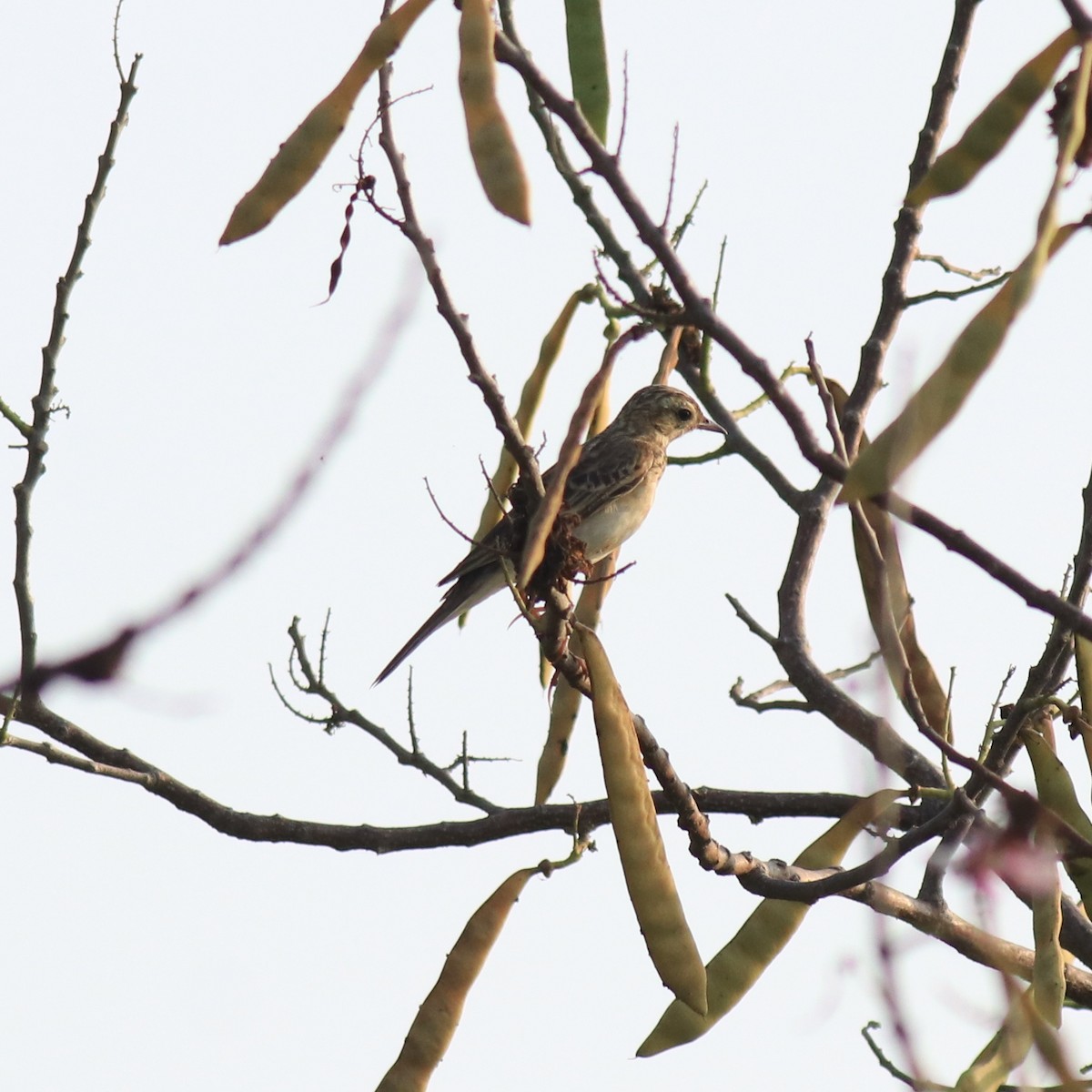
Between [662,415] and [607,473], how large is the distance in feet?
3.70

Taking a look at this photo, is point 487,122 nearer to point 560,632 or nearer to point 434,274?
point 434,274

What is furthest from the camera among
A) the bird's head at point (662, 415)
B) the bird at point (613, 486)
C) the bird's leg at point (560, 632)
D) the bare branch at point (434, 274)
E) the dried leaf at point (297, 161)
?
the bird's head at point (662, 415)

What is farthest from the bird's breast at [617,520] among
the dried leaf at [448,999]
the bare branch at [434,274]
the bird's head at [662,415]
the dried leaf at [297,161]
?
the dried leaf at [297,161]

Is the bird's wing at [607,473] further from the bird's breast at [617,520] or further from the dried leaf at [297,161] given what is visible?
the dried leaf at [297,161]

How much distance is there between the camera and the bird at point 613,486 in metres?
7.81

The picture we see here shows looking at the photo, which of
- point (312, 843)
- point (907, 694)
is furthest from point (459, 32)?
point (312, 843)

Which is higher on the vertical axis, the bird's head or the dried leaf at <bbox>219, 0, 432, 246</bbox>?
the bird's head

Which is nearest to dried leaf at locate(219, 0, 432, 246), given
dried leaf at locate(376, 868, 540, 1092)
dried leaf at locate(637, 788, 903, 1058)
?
dried leaf at locate(637, 788, 903, 1058)

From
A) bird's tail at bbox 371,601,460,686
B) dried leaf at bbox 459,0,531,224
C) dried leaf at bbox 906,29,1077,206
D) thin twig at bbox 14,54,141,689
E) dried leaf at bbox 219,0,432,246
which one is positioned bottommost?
dried leaf at bbox 906,29,1077,206

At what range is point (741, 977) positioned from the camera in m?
3.73

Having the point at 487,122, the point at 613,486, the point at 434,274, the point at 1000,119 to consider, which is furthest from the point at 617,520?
the point at 1000,119

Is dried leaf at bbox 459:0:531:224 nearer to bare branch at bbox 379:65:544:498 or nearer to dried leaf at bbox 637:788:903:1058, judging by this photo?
bare branch at bbox 379:65:544:498

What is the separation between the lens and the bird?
781cm

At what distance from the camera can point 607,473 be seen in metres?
8.80
